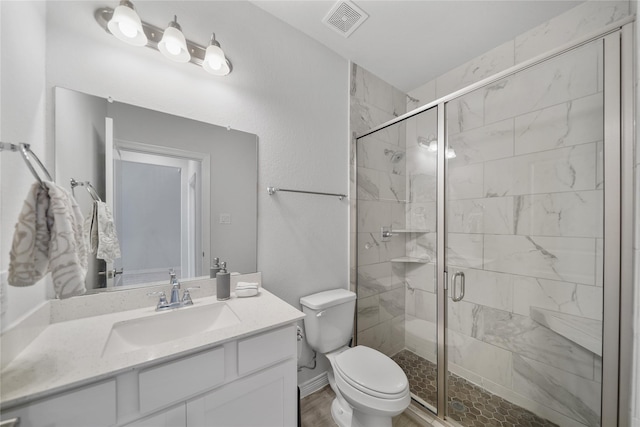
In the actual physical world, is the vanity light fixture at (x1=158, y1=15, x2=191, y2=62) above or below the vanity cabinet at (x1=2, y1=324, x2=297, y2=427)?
above

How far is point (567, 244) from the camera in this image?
52.4 inches

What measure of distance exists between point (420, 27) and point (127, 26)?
1.70 meters

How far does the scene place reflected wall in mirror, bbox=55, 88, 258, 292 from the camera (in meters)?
1.00

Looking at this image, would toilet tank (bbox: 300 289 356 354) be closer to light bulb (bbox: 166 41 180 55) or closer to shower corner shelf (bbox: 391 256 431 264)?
shower corner shelf (bbox: 391 256 431 264)

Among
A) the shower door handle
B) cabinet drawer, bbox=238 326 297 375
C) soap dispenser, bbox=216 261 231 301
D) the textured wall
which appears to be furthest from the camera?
the shower door handle

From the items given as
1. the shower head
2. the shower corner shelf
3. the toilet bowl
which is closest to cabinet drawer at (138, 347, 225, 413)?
the toilet bowl

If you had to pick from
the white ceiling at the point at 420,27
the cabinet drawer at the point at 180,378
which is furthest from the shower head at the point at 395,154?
the cabinet drawer at the point at 180,378

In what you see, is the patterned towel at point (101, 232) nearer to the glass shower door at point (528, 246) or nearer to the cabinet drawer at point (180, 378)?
the cabinet drawer at point (180, 378)

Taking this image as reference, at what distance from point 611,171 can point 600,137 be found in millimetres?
249

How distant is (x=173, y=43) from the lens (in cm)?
109

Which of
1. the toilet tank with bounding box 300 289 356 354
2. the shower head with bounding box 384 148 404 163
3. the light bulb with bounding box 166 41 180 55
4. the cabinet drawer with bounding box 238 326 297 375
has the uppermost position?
the light bulb with bounding box 166 41 180 55

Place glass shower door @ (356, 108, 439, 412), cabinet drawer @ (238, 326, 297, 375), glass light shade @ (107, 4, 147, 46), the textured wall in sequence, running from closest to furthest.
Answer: the textured wall
cabinet drawer @ (238, 326, 297, 375)
glass light shade @ (107, 4, 147, 46)
glass shower door @ (356, 108, 439, 412)

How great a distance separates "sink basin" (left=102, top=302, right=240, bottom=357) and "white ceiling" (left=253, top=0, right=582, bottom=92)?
70.2 inches

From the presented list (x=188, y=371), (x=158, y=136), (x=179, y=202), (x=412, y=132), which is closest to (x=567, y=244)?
(x=412, y=132)
